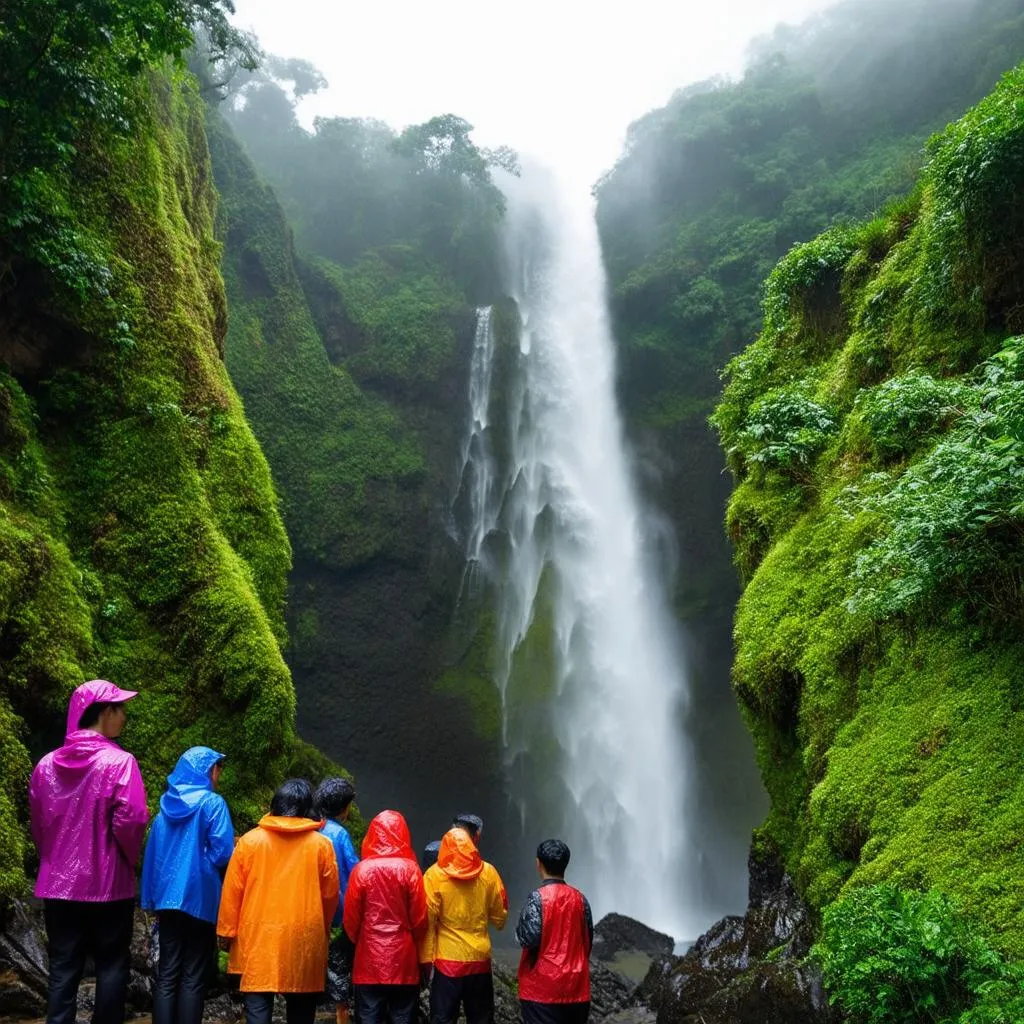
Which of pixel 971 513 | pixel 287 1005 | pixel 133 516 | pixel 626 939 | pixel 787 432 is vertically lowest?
pixel 287 1005

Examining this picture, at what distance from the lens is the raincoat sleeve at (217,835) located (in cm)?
360

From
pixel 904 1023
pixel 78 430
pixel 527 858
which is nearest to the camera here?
pixel 904 1023

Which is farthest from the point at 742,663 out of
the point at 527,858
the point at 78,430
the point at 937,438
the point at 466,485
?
the point at 466,485

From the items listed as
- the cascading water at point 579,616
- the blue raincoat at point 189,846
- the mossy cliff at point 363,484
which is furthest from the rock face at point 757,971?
the mossy cliff at point 363,484

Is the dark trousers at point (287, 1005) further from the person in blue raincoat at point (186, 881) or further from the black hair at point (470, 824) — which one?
the black hair at point (470, 824)

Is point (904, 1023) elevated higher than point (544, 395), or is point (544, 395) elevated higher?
point (544, 395)

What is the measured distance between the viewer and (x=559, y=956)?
3.84 m

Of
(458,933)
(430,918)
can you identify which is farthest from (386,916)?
(458,933)

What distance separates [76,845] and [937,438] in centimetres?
530

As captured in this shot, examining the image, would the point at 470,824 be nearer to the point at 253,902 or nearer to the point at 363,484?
the point at 253,902

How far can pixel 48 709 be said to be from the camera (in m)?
5.17

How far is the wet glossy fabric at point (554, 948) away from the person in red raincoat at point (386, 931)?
53 centimetres

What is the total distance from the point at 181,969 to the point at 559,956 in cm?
176

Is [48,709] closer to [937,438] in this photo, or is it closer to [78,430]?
[78,430]
